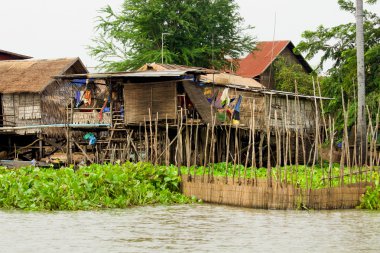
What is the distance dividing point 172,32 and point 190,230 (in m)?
19.8

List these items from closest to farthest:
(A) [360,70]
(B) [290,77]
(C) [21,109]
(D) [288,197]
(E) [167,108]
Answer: (D) [288,197] < (A) [360,70] < (E) [167,108] < (C) [21,109] < (B) [290,77]

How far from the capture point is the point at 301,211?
13.6 m

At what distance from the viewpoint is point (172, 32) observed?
31094mm

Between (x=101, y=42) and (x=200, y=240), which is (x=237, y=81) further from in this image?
(x=200, y=240)

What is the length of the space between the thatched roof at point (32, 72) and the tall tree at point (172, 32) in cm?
323

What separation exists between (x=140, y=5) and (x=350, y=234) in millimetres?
21341

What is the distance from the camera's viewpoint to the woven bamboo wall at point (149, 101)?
20.9m

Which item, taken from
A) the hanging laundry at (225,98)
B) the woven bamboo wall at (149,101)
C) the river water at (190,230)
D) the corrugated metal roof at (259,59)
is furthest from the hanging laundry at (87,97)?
the corrugated metal roof at (259,59)

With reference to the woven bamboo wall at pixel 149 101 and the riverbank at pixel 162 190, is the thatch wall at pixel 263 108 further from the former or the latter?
the riverbank at pixel 162 190

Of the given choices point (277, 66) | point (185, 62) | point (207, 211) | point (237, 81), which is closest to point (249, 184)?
point (207, 211)

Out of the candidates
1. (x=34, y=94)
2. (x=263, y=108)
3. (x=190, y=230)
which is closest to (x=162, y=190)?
(x=190, y=230)

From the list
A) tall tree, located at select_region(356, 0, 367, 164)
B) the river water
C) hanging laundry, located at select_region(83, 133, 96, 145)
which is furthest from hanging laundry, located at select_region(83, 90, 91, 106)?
the river water

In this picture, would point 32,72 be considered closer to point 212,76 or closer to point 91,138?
point 91,138

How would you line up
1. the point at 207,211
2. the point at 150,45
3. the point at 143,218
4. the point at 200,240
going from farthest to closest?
the point at 150,45 → the point at 207,211 → the point at 143,218 → the point at 200,240
